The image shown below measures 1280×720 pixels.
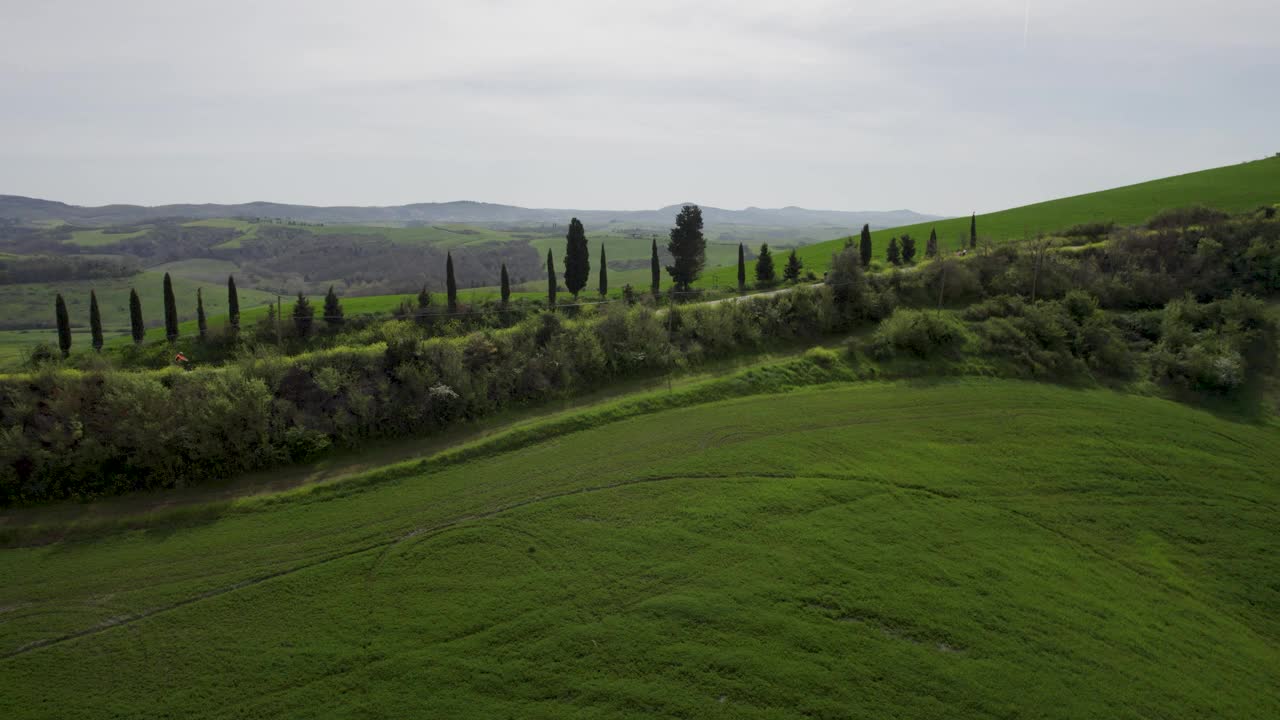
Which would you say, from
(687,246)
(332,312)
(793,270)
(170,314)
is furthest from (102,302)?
(793,270)

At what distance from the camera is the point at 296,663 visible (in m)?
19.7

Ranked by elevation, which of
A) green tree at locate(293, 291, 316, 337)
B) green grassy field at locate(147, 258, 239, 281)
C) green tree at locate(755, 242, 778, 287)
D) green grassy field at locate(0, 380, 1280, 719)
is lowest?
green grassy field at locate(0, 380, 1280, 719)

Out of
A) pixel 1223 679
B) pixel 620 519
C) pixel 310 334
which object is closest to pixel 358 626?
pixel 620 519

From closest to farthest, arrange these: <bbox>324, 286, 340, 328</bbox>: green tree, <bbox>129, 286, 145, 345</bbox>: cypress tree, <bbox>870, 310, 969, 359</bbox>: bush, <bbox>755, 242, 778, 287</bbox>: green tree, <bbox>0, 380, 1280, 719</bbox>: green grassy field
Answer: <bbox>0, 380, 1280, 719</bbox>: green grassy field → <bbox>870, 310, 969, 359</bbox>: bush → <bbox>129, 286, 145, 345</bbox>: cypress tree → <bbox>324, 286, 340, 328</bbox>: green tree → <bbox>755, 242, 778, 287</bbox>: green tree

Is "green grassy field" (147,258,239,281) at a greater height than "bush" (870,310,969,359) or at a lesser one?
greater

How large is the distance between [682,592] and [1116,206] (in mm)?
103906

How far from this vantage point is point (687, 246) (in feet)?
232

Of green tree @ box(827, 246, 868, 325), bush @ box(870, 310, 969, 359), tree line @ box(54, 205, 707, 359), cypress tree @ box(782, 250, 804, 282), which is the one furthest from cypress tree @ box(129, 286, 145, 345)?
cypress tree @ box(782, 250, 804, 282)

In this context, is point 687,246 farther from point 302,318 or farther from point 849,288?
point 302,318

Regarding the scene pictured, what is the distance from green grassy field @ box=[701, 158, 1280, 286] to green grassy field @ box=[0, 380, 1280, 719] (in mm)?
53679

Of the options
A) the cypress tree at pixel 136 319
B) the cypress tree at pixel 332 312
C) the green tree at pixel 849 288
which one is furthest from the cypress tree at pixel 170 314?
the green tree at pixel 849 288

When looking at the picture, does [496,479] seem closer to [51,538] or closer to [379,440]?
[379,440]

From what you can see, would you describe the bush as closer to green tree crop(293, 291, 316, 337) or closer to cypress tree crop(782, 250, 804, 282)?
cypress tree crop(782, 250, 804, 282)

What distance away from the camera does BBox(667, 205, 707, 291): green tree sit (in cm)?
7081
